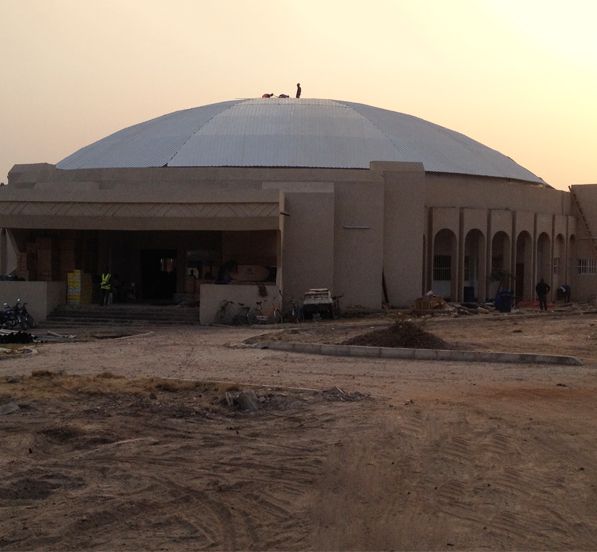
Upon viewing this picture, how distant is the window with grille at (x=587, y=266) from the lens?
43281 millimetres

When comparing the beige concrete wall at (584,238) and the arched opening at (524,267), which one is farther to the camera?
the beige concrete wall at (584,238)

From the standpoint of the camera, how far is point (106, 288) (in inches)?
1097

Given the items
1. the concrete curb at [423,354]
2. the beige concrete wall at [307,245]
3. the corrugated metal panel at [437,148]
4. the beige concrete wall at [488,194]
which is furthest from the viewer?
the corrugated metal panel at [437,148]

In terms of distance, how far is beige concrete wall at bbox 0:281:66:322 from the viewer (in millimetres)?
26984

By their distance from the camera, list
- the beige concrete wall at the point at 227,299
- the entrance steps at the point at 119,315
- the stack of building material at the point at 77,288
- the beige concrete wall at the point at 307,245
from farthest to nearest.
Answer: the beige concrete wall at the point at 307,245 < the stack of building material at the point at 77,288 < the entrance steps at the point at 119,315 < the beige concrete wall at the point at 227,299

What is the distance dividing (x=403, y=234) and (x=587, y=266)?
52.1 feet

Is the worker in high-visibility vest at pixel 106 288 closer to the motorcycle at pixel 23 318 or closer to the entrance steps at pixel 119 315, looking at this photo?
the entrance steps at pixel 119 315

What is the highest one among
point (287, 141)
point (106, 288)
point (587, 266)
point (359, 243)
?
point (287, 141)

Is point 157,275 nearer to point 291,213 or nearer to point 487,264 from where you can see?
point 291,213

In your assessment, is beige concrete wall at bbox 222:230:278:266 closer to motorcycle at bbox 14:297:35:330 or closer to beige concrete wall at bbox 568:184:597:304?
motorcycle at bbox 14:297:35:330

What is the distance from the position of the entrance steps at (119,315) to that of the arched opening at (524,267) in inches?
710

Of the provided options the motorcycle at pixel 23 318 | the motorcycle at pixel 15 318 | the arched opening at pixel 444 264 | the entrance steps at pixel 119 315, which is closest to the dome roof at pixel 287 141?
the arched opening at pixel 444 264

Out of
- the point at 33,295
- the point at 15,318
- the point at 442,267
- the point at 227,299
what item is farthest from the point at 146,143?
the point at 15,318

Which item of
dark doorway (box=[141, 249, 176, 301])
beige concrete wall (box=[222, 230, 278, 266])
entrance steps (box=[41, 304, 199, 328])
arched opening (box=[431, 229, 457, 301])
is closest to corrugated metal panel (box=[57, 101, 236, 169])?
dark doorway (box=[141, 249, 176, 301])
